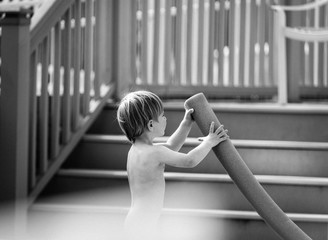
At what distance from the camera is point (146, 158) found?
2.85 metres

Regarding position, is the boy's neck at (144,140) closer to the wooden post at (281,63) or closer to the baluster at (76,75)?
the baluster at (76,75)

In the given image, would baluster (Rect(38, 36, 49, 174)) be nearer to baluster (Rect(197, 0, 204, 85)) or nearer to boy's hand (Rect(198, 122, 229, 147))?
boy's hand (Rect(198, 122, 229, 147))

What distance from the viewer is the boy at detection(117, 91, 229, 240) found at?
279 cm

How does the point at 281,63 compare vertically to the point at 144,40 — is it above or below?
below

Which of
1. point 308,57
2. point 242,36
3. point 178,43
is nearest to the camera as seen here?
point 178,43

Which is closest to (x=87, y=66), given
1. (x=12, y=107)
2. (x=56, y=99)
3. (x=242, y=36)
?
(x=56, y=99)

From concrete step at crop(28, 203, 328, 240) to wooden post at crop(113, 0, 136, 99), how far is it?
4.68ft

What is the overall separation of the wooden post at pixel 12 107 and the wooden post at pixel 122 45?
53.1 inches

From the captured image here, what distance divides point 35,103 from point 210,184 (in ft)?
3.39

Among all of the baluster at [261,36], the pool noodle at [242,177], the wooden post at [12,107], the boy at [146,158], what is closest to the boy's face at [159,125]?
the boy at [146,158]

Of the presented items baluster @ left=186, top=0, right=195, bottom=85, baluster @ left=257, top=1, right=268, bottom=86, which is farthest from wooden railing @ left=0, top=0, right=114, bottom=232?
baluster @ left=257, top=1, right=268, bottom=86

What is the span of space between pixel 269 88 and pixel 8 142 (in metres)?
2.63

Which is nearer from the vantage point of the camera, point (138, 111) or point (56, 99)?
point (138, 111)

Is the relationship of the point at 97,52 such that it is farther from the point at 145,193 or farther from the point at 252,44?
the point at 145,193
